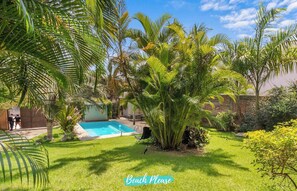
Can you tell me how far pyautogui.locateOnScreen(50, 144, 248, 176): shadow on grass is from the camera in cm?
596

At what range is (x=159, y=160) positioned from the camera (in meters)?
6.74

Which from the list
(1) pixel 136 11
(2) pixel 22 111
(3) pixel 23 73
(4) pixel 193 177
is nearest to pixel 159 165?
(4) pixel 193 177

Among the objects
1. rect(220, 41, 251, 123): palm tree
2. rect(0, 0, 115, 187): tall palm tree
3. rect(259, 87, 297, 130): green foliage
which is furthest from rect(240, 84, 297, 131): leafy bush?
rect(0, 0, 115, 187): tall palm tree

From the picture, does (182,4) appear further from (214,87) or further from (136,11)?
(214,87)

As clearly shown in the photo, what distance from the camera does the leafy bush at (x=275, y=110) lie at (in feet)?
33.8

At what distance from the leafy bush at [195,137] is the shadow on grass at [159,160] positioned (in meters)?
0.84

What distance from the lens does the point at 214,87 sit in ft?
25.1

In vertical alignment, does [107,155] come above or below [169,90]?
below

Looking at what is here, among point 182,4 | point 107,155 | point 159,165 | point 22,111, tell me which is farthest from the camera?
point 22,111

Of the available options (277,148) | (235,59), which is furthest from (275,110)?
(277,148)

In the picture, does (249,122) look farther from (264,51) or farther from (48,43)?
(48,43)

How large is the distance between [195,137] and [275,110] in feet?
16.2

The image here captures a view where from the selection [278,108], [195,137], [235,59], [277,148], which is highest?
[235,59]

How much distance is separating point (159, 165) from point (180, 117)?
2.39 meters
